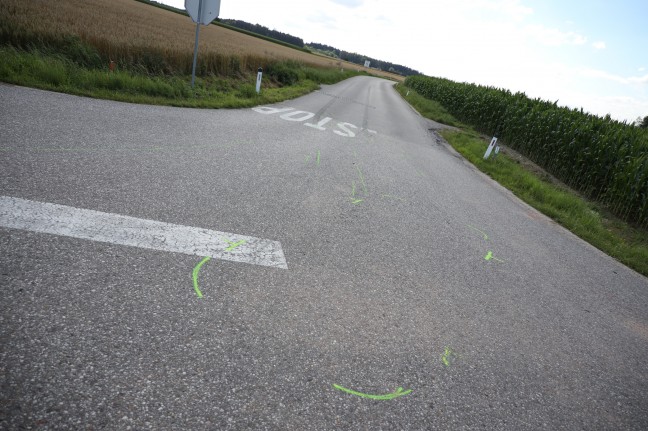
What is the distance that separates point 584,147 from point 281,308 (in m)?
14.0

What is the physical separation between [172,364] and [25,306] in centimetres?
110

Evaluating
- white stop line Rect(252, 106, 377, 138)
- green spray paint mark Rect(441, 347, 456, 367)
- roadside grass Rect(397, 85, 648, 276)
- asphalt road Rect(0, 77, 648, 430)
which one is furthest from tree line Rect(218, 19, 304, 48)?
green spray paint mark Rect(441, 347, 456, 367)

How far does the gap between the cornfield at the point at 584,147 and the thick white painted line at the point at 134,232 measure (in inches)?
442

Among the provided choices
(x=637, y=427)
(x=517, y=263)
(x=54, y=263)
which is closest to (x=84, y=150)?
→ (x=54, y=263)

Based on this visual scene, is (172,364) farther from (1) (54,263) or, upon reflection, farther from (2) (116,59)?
(2) (116,59)

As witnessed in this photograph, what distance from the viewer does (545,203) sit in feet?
30.0

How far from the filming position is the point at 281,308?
291 cm

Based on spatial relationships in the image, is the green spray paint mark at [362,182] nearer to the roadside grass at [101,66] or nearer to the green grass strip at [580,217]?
the green grass strip at [580,217]

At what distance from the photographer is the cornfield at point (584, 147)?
9898mm

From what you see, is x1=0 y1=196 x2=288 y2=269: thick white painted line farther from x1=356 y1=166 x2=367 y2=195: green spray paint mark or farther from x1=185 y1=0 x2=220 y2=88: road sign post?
x1=185 y1=0 x2=220 y2=88: road sign post

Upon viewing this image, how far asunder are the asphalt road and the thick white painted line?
5 cm

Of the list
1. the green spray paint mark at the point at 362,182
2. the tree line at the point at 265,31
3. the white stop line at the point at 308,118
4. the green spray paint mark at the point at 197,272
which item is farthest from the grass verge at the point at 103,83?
the tree line at the point at 265,31

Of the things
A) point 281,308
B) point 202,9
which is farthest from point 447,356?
point 202,9

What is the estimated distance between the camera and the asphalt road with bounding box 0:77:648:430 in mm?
2074
